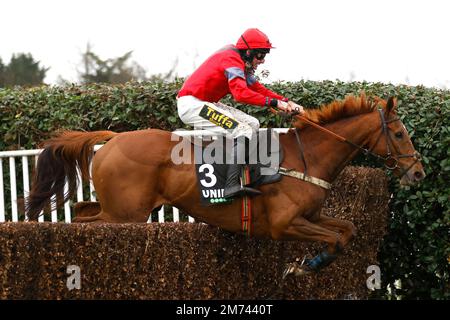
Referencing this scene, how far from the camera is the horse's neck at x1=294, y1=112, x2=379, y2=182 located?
22.6 ft

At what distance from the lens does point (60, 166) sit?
24.1ft

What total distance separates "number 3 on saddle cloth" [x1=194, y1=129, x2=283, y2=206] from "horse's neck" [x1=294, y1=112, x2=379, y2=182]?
28cm

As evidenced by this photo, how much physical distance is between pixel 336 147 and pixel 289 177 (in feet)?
1.54

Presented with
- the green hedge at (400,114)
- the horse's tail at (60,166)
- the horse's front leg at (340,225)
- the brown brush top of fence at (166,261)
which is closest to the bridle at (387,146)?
the horse's front leg at (340,225)

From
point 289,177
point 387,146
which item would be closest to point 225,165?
point 289,177

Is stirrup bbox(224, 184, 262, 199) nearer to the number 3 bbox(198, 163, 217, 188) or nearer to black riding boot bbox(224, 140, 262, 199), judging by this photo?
black riding boot bbox(224, 140, 262, 199)

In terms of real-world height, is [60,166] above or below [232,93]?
below

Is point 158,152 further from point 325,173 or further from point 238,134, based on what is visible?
point 325,173

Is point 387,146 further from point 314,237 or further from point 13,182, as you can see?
point 13,182

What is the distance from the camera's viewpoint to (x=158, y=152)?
694 centimetres

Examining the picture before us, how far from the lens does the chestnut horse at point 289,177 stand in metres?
6.70

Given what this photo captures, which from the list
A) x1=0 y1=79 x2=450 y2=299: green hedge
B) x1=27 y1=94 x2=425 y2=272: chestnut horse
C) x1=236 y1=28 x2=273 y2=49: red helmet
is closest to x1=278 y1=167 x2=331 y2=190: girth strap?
x1=27 y1=94 x2=425 y2=272: chestnut horse
